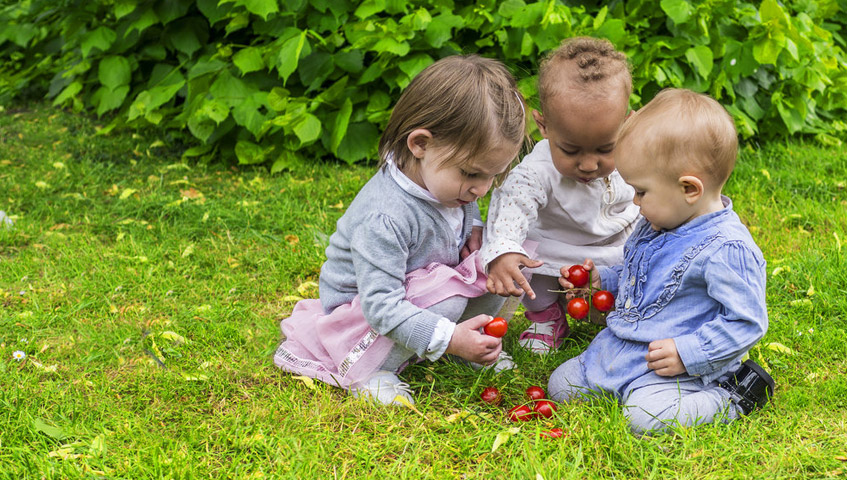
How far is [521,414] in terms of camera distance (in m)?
2.50

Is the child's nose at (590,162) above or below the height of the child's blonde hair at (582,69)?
below

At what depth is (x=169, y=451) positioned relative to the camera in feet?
7.63

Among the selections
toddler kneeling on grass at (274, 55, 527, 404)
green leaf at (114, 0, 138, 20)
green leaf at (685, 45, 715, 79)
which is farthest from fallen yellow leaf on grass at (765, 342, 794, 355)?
green leaf at (114, 0, 138, 20)

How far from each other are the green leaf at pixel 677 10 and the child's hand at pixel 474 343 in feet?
9.52

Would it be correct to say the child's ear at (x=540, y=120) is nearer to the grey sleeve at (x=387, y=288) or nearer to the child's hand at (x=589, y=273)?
the child's hand at (x=589, y=273)

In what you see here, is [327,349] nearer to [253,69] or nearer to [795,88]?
[253,69]

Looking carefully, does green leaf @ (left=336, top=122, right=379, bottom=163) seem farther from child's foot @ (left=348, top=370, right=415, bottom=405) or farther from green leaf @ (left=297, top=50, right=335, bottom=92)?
child's foot @ (left=348, top=370, right=415, bottom=405)

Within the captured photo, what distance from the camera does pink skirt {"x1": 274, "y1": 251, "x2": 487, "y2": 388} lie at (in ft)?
8.73

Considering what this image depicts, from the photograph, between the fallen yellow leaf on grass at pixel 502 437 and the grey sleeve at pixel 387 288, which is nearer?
the fallen yellow leaf on grass at pixel 502 437

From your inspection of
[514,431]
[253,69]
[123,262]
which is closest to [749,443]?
[514,431]

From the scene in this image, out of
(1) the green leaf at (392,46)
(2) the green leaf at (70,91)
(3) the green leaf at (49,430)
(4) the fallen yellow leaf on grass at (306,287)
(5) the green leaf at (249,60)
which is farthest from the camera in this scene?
(2) the green leaf at (70,91)

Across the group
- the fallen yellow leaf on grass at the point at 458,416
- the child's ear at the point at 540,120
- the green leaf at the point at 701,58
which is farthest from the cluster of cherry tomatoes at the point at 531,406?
the green leaf at the point at 701,58

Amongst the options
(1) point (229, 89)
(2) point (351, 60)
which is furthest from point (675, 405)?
(1) point (229, 89)

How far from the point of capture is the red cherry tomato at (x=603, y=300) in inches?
106
